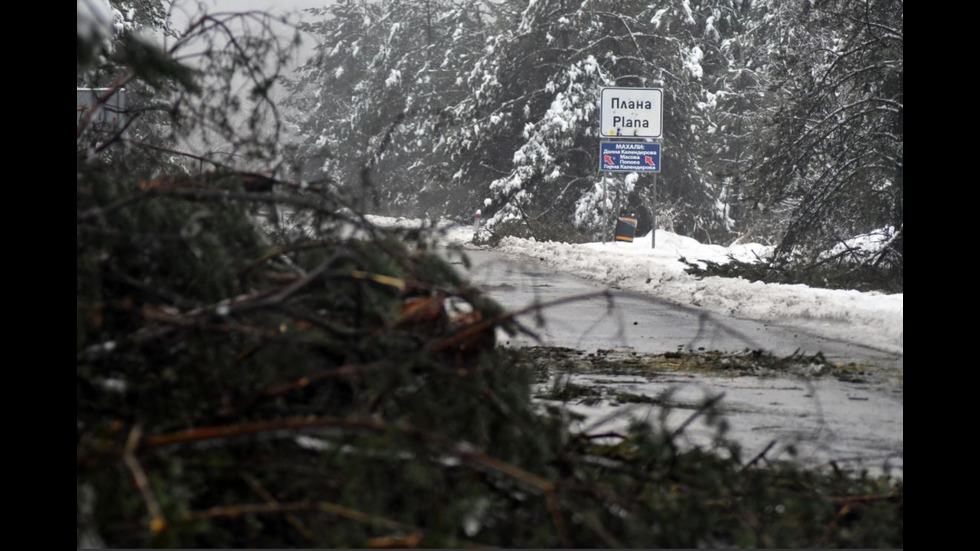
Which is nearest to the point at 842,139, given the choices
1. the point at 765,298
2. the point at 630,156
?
the point at 765,298

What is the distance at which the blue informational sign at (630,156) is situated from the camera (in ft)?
77.2

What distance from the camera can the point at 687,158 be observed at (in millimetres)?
36094

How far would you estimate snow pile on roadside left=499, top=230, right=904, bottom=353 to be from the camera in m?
9.86

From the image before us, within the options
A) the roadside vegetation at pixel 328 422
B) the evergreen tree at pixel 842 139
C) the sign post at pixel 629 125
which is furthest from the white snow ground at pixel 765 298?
the sign post at pixel 629 125

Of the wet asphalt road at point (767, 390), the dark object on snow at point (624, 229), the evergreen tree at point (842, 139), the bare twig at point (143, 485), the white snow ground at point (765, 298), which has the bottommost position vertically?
the wet asphalt road at point (767, 390)

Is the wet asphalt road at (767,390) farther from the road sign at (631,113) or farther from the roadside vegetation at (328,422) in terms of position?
the road sign at (631,113)

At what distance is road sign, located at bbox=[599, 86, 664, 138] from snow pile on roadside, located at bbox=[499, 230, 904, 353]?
13.9 feet

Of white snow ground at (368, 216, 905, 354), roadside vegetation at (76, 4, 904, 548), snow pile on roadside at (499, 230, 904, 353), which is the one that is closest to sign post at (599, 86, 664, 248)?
white snow ground at (368, 216, 905, 354)

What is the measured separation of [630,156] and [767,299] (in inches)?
471

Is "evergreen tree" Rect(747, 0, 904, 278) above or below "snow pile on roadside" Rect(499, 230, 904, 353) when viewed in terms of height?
above

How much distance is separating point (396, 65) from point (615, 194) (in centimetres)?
2528

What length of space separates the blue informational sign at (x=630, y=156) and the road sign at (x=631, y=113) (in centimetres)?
25

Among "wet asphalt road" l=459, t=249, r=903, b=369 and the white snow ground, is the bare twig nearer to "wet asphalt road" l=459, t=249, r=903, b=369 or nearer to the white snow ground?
the white snow ground
